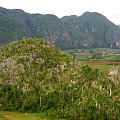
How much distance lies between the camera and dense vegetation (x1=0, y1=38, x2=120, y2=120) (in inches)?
3024

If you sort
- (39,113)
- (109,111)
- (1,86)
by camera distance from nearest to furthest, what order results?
(109,111) < (39,113) < (1,86)

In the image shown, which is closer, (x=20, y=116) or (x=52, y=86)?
(x=20, y=116)

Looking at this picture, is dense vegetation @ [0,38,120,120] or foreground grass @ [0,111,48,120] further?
dense vegetation @ [0,38,120,120]

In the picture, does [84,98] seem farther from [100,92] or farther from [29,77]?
[29,77]

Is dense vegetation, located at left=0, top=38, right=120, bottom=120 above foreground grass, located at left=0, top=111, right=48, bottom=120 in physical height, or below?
above

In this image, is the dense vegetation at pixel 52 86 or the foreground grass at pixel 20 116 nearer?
the foreground grass at pixel 20 116

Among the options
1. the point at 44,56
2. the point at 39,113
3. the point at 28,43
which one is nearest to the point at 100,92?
the point at 39,113

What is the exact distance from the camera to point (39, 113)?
80.6 m

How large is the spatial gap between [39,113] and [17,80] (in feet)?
41.5

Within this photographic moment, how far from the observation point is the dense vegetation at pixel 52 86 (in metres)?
76.8

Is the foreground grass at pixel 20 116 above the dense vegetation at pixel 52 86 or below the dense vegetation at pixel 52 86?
below

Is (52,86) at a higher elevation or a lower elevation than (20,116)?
higher

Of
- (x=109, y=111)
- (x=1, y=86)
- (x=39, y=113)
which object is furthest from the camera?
(x=1, y=86)

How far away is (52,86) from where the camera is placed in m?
86.8
